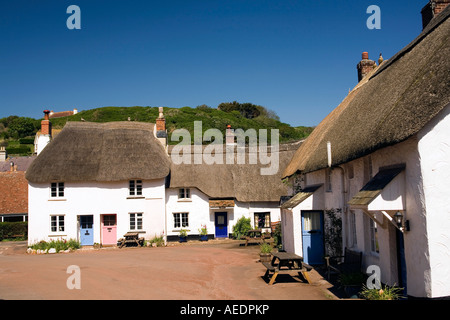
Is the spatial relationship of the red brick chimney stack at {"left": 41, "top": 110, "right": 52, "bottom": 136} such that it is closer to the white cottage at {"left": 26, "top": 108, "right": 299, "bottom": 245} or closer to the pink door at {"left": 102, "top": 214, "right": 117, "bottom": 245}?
the white cottage at {"left": 26, "top": 108, "right": 299, "bottom": 245}

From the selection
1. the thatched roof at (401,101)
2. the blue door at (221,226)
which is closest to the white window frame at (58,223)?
the blue door at (221,226)

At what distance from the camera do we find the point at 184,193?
99.5 feet

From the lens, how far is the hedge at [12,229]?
33.8 m

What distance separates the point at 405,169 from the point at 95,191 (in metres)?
22.9

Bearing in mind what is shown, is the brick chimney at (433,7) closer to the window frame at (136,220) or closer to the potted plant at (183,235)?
the potted plant at (183,235)

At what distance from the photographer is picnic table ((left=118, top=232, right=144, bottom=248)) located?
2720 cm

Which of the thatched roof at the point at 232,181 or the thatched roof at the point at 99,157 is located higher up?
the thatched roof at the point at 99,157

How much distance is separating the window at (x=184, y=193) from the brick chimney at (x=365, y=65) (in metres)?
14.9

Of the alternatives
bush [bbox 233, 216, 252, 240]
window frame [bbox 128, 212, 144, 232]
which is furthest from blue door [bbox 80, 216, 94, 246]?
bush [bbox 233, 216, 252, 240]

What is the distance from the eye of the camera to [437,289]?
833cm

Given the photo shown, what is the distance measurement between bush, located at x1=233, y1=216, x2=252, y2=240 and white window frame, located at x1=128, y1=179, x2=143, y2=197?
7602 millimetres

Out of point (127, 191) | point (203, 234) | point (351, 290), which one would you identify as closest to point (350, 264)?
point (351, 290)
